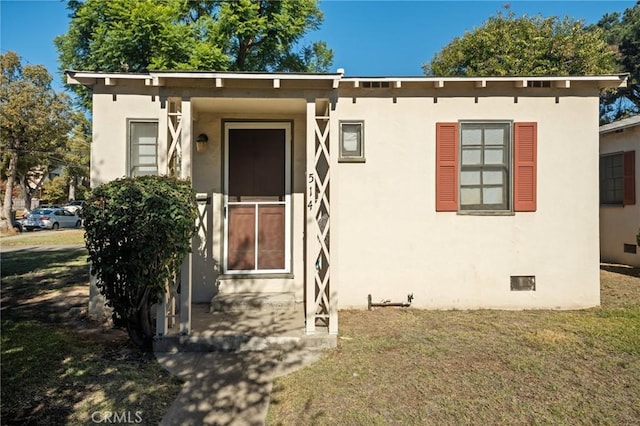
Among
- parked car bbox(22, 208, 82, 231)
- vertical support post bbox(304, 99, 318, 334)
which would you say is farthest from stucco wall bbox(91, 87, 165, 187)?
parked car bbox(22, 208, 82, 231)

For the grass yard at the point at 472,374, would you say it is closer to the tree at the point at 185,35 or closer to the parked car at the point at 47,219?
the tree at the point at 185,35

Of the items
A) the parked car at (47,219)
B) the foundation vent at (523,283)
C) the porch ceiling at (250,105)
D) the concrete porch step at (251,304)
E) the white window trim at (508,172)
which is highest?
the porch ceiling at (250,105)

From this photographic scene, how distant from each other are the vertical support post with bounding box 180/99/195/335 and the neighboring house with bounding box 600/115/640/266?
9085 millimetres

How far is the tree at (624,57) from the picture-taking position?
21.0 metres

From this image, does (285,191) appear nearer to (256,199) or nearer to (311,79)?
(256,199)

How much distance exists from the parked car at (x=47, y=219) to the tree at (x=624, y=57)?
103ft

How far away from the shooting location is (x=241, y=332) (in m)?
4.13

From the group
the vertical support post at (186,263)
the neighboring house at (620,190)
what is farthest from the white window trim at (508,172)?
the neighboring house at (620,190)

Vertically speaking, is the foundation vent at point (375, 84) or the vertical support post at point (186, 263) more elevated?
the foundation vent at point (375, 84)

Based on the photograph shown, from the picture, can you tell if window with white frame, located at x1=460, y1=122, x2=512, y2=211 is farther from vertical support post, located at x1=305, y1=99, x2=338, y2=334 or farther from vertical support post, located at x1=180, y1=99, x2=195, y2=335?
vertical support post, located at x1=180, y1=99, x2=195, y2=335

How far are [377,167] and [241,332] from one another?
299 centimetres

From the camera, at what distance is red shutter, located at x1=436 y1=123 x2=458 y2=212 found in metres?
5.56

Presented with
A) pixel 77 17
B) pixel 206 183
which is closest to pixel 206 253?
pixel 206 183

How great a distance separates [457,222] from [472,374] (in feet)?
8.64
